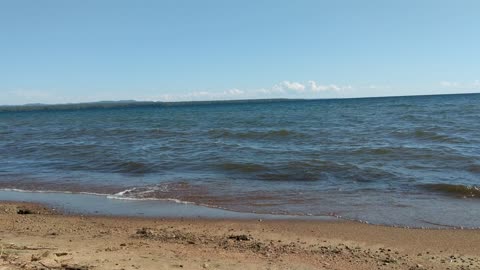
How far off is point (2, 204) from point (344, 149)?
39.0 ft

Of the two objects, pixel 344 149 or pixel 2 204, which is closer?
pixel 2 204

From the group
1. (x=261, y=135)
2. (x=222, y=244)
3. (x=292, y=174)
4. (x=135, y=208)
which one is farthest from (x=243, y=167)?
(x=261, y=135)

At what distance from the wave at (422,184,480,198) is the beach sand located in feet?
9.34

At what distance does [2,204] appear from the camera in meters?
9.83

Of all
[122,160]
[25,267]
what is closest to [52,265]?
[25,267]

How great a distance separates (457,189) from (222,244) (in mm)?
6508

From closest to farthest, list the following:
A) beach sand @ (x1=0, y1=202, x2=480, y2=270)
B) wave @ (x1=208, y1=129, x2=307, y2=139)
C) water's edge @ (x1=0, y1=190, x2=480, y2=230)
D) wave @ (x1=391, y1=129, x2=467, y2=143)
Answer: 1. beach sand @ (x1=0, y1=202, x2=480, y2=270)
2. water's edge @ (x1=0, y1=190, x2=480, y2=230)
3. wave @ (x1=391, y1=129, x2=467, y2=143)
4. wave @ (x1=208, y1=129, x2=307, y2=139)

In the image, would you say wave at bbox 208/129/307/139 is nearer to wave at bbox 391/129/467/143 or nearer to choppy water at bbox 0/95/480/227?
choppy water at bbox 0/95/480/227

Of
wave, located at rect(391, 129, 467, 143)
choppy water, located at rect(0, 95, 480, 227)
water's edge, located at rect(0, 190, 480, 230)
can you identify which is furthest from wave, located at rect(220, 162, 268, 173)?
wave, located at rect(391, 129, 467, 143)

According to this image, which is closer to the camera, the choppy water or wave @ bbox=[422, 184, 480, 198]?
the choppy water

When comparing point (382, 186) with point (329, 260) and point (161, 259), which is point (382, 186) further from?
point (161, 259)

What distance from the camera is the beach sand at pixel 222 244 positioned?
5.25 m

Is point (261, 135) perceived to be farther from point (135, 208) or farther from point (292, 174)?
point (135, 208)

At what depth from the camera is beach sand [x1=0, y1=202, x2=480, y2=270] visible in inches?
207
